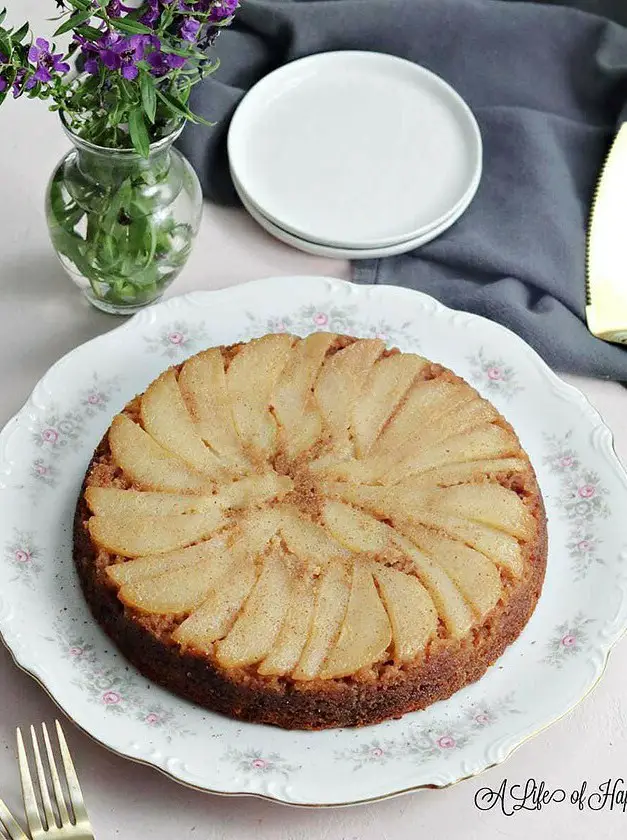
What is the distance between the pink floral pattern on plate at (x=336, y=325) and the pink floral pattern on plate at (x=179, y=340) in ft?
0.42

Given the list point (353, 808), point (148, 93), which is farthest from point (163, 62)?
point (353, 808)

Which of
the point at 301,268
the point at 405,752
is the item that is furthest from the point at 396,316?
the point at 405,752

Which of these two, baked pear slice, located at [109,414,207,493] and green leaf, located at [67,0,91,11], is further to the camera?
baked pear slice, located at [109,414,207,493]

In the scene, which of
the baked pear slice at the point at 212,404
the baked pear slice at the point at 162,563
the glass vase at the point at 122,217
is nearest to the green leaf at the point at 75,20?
the glass vase at the point at 122,217

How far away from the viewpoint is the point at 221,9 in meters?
2.37

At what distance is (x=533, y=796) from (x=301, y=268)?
63.4 inches

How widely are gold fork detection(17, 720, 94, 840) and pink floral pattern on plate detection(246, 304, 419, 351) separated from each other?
122 cm

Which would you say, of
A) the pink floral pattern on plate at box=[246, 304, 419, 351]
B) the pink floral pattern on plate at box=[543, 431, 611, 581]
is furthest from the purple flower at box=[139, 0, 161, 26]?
the pink floral pattern on plate at box=[543, 431, 611, 581]

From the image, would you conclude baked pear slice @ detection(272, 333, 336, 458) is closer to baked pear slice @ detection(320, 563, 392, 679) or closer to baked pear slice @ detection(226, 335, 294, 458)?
baked pear slice @ detection(226, 335, 294, 458)

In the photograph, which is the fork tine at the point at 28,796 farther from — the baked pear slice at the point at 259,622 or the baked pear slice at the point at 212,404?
the baked pear slice at the point at 212,404

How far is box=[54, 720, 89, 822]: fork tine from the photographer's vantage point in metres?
2.16

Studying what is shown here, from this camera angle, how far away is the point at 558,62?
369 centimetres

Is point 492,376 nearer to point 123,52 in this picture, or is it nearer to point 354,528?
point 354,528

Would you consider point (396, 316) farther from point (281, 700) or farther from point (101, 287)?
point (281, 700)
